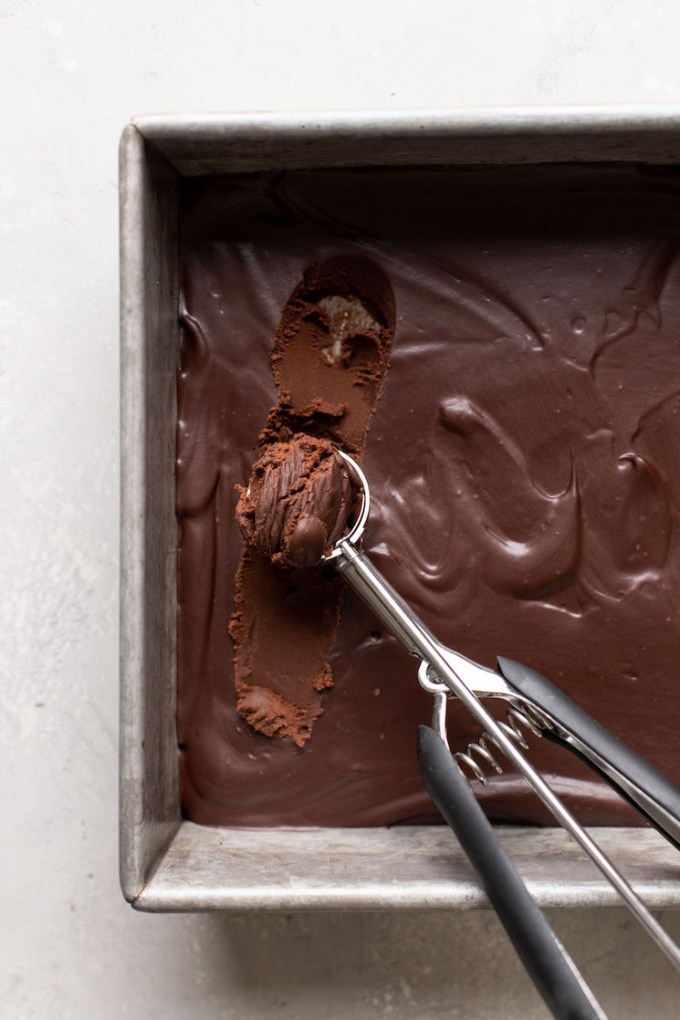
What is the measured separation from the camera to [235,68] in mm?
1020

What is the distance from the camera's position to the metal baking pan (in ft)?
2.75

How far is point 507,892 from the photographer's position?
30.9 inches

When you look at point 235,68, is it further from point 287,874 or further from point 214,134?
point 287,874

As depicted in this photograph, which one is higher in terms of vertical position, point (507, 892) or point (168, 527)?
point (168, 527)

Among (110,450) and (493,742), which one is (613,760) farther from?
(110,450)

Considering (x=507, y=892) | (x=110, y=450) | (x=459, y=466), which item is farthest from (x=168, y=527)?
(x=507, y=892)

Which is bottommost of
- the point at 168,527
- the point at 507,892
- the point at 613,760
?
the point at 507,892

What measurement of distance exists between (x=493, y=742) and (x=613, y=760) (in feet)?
0.51

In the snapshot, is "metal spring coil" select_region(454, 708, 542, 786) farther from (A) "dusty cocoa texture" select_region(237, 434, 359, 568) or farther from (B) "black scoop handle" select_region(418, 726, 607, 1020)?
(A) "dusty cocoa texture" select_region(237, 434, 359, 568)

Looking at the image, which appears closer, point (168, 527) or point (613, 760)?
point (613, 760)

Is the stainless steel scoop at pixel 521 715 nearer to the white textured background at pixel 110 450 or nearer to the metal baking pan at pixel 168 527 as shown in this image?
the metal baking pan at pixel 168 527

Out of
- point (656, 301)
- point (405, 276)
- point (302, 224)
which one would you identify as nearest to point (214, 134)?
point (302, 224)

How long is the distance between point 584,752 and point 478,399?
1.27 feet

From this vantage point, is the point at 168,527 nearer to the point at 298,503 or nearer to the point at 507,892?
the point at 298,503
